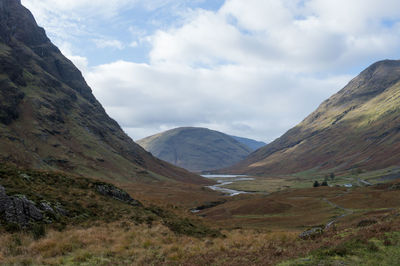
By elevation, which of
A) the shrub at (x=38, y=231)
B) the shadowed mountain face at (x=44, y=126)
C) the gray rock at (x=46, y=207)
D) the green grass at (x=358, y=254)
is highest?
the shadowed mountain face at (x=44, y=126)

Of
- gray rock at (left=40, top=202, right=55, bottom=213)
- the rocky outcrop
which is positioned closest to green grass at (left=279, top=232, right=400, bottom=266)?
gray rock at (left=40, top=202, right=55, bottom=213)

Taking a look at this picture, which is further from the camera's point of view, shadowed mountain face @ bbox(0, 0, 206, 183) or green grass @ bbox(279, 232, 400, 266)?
shadowed mountain face @ bbox(0, 0, 206, 183)

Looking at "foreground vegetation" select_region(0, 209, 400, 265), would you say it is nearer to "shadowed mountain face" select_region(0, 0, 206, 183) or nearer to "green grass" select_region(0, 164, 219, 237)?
"green grass" select_region(0, 164, 219, 237)

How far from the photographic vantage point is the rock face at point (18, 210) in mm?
18141

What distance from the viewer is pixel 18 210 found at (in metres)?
18.7

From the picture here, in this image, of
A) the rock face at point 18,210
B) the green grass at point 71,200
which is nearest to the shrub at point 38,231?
the green grass at point 71,200

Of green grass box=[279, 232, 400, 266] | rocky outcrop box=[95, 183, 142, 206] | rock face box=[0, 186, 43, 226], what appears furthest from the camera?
rocky outcrop box=[95, 183, 142, 206]

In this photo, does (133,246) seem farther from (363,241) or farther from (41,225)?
(363,241)

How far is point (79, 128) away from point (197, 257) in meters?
170

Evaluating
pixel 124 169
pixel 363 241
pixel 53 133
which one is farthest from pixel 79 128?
pixel 363 241

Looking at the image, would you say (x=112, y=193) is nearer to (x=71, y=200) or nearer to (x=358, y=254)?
(x=71, y=200)

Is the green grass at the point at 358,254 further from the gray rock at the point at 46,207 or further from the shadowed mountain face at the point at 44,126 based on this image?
the shadowed mountain face at the point at 44,126

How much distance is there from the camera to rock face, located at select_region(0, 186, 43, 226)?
59.5ft

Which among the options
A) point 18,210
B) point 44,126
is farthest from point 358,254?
point 44,126
